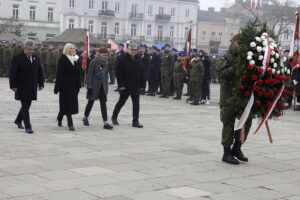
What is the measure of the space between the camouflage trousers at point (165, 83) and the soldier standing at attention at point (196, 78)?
2.14 m

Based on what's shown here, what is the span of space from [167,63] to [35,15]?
198 ft

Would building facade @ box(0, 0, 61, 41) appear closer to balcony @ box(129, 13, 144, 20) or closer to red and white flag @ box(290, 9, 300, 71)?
balcony @ box(129, 13, 144, 20)

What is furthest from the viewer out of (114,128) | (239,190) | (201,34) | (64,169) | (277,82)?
(201,34)

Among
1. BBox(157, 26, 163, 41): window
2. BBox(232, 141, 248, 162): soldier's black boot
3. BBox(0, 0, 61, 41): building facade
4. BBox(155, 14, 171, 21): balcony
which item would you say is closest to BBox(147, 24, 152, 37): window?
BBox(157, 26, 163, 41): window

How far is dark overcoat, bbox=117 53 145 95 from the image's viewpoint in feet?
43.1

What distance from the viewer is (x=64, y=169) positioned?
8.14 m

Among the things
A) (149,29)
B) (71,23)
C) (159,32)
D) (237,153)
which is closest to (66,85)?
(237,153)

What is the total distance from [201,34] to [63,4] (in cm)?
2972

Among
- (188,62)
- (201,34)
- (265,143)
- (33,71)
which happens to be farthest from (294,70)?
(201,34)

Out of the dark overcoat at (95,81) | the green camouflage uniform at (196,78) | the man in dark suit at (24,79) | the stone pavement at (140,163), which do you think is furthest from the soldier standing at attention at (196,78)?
the man in dark suit at (24,79)

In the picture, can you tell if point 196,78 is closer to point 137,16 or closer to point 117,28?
point 117,28

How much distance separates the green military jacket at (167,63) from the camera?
22.6m

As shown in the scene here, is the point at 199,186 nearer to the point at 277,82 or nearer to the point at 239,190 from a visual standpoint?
the point at 239,190

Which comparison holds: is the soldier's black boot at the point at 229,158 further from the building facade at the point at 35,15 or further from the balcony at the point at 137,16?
the balcony at the point at 137,16
